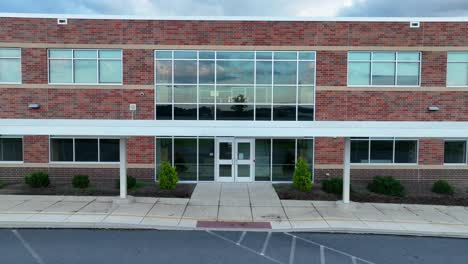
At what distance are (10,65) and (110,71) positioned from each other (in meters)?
4.48

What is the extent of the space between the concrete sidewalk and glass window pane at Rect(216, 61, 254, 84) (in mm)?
5641

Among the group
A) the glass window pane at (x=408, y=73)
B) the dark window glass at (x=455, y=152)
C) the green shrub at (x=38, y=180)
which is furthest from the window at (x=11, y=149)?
the dark window glass at (x=455, y=152)

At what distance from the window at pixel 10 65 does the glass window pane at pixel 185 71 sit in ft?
23.3

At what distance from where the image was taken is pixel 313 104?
1619cm

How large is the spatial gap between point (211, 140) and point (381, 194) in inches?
302

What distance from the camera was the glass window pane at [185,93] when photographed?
53.0 feet

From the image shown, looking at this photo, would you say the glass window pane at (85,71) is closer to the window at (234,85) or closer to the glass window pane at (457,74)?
the window at (234,85)

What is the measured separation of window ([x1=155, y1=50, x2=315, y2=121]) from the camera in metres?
16.1

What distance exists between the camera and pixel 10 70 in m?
15.9

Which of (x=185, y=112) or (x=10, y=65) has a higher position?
(x=10, y=65)

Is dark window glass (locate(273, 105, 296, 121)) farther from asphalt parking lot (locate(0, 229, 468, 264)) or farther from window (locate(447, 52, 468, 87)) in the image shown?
asphalt parking lot (locate(0, 229, 468, 264))

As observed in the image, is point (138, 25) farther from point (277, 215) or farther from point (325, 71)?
point (277, 215)

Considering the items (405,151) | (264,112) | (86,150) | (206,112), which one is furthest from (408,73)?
(86,150)

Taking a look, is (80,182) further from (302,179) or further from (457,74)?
(457,74)
